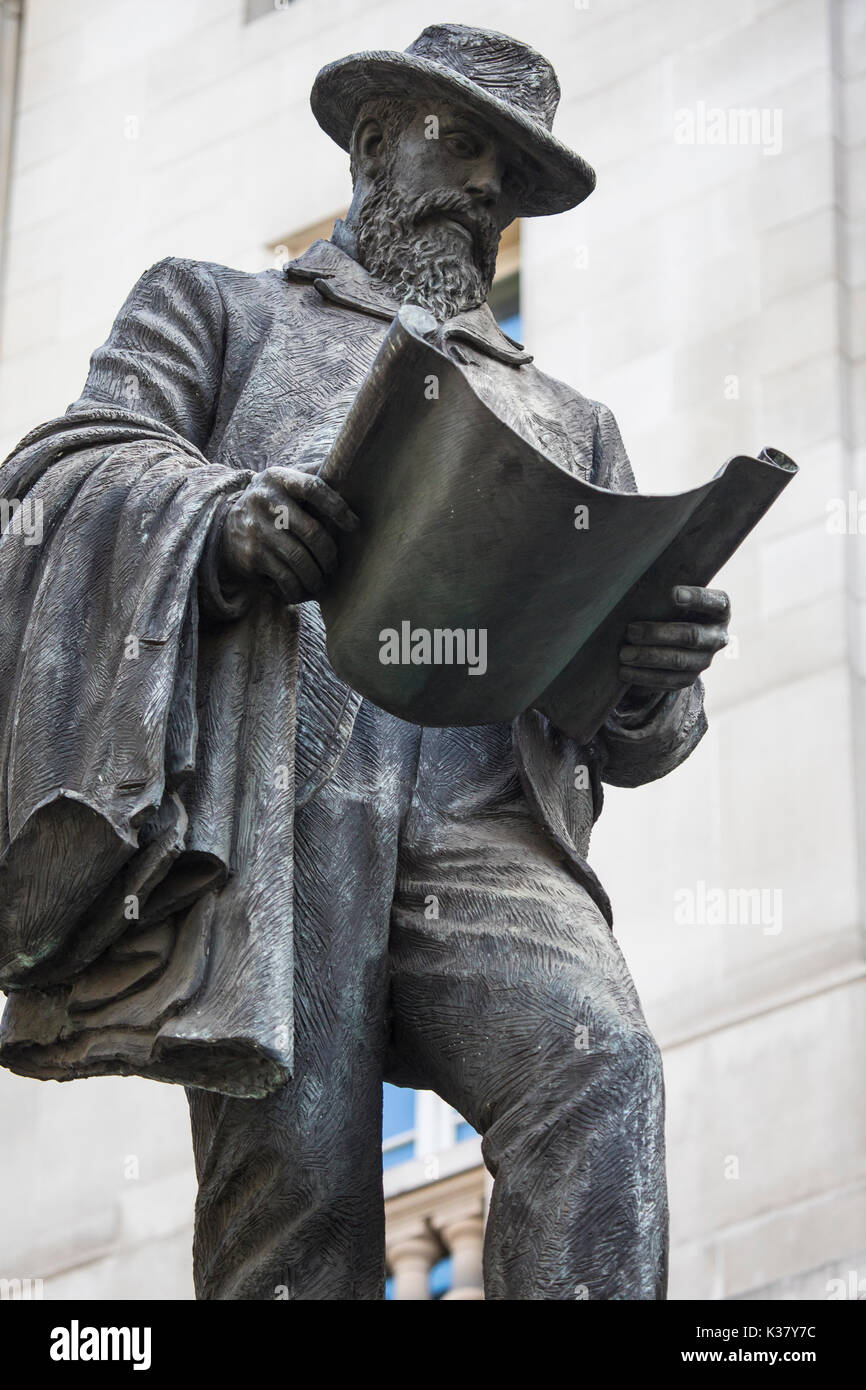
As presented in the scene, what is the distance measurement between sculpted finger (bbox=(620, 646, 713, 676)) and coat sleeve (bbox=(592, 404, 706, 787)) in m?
0.25

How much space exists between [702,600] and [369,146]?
1.25 m

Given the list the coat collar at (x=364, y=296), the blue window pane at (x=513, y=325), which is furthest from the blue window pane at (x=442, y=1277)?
the coat collar at (x=364, y=296)

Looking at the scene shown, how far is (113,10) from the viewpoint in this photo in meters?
18.7

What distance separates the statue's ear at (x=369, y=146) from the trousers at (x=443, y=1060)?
117 centimetres

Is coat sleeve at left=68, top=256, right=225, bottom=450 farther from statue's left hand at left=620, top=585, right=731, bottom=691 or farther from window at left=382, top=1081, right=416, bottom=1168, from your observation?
window at left=382, top=1081, right=416, bottom=1168

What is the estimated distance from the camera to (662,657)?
6160mm

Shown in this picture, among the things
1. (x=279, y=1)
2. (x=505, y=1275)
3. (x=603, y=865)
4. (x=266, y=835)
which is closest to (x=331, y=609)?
(x=266, y=835)

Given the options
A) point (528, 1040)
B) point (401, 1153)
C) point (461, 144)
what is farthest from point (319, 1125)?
point (401, 1153)

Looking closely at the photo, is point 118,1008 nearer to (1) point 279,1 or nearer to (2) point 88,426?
(2) point 88,426

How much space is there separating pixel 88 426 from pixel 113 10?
12846mm

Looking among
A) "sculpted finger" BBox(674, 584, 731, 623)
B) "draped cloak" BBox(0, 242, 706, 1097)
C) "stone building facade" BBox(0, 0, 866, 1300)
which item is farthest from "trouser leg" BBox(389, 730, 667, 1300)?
"stone building facade" BBox(0, 0, 866, 1300)

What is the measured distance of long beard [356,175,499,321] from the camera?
668cm

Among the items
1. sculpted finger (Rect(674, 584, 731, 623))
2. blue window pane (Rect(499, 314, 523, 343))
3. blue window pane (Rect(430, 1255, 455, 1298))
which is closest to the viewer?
sculpted finger (Rect(674, 584, 731, 623))

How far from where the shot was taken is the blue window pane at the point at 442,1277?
12578 mm
